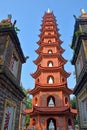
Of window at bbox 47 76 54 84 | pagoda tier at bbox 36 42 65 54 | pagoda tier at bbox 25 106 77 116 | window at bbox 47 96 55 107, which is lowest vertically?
pagoda tier at bbox 25 106 77 116

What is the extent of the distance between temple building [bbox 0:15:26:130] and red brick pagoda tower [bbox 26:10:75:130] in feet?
28.5

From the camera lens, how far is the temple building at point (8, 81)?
702cm

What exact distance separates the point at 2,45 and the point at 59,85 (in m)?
11.9

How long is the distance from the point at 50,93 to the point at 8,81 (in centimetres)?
1196

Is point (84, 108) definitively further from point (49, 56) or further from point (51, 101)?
point (49, 56)

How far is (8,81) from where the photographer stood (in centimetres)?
756

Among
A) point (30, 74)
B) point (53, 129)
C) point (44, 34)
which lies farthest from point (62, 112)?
point (44, 34)

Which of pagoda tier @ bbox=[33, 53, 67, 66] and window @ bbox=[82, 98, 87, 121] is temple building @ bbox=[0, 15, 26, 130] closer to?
window @ bbox=[82, 98, 87, 121]

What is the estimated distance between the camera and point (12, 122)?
8.30 m

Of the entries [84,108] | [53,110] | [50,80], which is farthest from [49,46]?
[84,108]

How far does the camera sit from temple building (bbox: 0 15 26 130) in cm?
702

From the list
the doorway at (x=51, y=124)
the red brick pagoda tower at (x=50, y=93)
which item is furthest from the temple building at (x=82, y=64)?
the doorway at (x=51, y=124)

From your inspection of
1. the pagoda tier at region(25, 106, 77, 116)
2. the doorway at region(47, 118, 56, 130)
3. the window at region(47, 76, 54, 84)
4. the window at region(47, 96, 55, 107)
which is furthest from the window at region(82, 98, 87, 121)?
the window at region(47, 76, 54, 84)

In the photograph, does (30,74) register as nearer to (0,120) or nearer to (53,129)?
(53,129)
